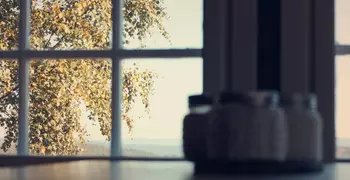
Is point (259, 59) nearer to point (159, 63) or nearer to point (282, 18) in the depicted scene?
point (282, 18)

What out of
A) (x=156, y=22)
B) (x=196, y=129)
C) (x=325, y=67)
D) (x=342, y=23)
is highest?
(x=156, y=22)


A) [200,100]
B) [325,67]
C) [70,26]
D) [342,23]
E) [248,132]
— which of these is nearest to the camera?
[248,132]

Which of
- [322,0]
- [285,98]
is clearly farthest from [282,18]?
[285,98]

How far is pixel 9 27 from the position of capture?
8.66ft

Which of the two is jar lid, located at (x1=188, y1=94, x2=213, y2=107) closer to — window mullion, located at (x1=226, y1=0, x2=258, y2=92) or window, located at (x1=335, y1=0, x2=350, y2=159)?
window mullion, located at (x1=226, y1=0, x2=258, y2=92)

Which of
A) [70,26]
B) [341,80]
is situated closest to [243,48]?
[341,80]

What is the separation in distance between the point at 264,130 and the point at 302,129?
146 millimetres

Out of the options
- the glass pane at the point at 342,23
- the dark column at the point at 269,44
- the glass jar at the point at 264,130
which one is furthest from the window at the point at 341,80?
the glass jar at the point at 264,130

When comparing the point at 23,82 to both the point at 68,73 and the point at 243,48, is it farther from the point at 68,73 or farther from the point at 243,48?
the point at 68,73

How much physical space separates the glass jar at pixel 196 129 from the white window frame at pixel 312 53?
0.70m

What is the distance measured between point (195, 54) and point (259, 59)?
0.19m

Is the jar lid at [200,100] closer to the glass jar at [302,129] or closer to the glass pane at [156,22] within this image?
the glass jar at [302,129]

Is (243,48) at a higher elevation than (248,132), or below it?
higher

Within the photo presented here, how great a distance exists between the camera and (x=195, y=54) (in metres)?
1.77
